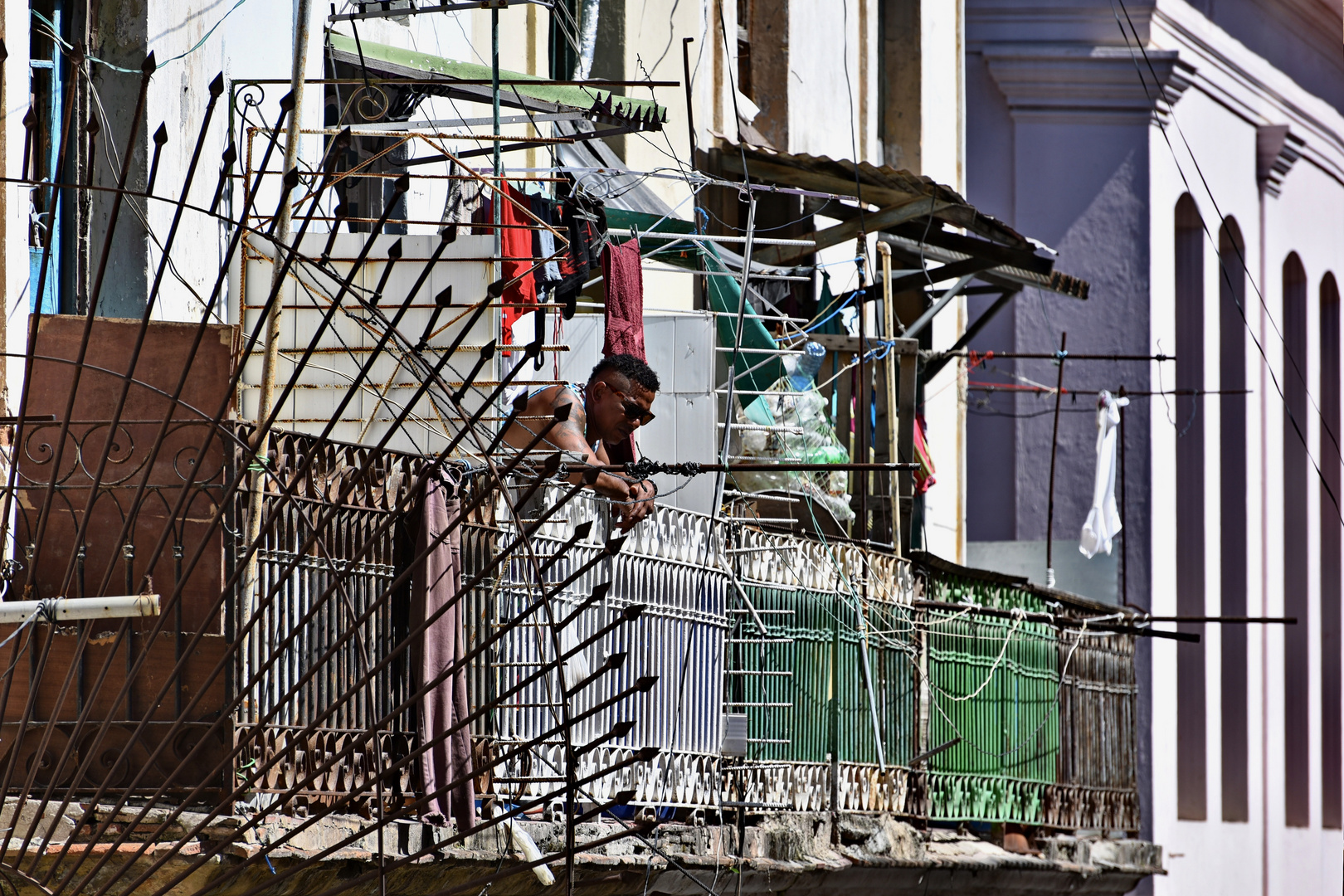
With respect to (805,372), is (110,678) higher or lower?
lower

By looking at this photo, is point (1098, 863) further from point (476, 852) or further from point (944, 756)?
point (476, 852)

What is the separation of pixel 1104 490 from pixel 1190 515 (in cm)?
367

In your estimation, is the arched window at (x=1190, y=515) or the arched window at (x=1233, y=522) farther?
the arched window at (x=1233, y=522)

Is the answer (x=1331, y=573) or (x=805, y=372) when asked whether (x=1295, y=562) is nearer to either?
(x=1331, y=573)

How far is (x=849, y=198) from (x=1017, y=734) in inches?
152

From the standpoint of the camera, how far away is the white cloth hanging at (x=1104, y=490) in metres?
17.6

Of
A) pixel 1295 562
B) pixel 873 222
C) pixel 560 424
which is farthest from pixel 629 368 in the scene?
pixel 1295 562

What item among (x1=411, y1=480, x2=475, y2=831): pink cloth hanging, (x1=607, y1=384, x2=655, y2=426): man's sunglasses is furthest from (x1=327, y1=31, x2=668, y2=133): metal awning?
(x1=411, y1=480, x2=475, y2=831): pink cloth hanging

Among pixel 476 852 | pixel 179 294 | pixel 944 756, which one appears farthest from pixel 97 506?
pixel 944 756

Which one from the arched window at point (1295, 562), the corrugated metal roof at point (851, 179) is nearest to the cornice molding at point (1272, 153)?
the arched window at point (1295, 562)

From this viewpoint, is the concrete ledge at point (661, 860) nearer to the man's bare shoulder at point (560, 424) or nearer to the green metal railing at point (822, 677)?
the green metal railing at point (822, 677)

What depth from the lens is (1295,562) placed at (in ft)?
77.1

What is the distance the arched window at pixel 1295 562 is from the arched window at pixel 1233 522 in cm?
87

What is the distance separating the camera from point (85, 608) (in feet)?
14.7
